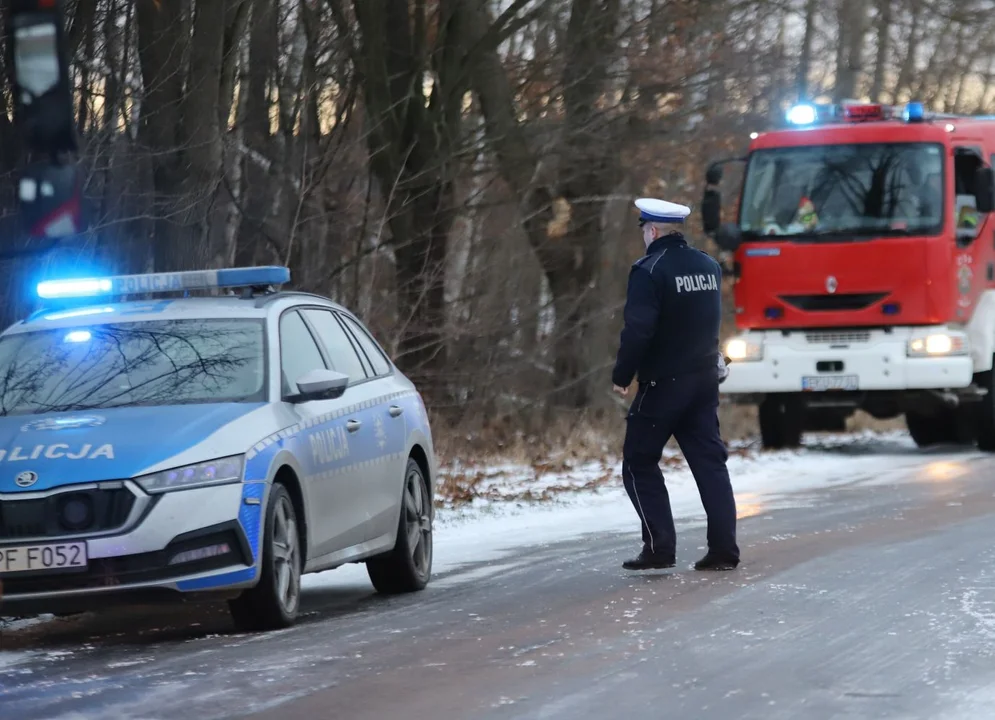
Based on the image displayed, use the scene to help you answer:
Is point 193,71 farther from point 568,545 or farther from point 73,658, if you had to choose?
point 73,658

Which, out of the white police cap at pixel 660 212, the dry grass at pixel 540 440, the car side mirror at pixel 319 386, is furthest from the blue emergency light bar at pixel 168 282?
the dry grass at pixel 540 440

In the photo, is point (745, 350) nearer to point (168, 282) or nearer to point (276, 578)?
point (168, 282)

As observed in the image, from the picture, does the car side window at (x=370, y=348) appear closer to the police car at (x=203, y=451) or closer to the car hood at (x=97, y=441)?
the police car at (x=203, y=451)

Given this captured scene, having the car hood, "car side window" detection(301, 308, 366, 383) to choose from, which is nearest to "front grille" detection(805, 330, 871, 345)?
"car side window" detection(301, 308, 366, 383)

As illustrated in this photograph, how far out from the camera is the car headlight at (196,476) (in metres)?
7.92

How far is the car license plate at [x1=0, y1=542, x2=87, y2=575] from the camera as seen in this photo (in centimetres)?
787

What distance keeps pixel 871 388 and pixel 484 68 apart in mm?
5293

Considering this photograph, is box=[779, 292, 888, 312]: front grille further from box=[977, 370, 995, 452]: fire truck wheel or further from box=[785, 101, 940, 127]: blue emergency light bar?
box=[785, 101, 940, 127]: blue emergency light bar

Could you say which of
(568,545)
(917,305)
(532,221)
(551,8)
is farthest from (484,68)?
(568,545)

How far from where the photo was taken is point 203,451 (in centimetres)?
805

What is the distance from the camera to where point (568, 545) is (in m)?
11.9

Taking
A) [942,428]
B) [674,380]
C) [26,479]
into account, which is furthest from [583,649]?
[942,428]

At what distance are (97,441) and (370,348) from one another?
8.54 feet

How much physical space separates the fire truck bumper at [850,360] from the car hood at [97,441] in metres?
11.5
